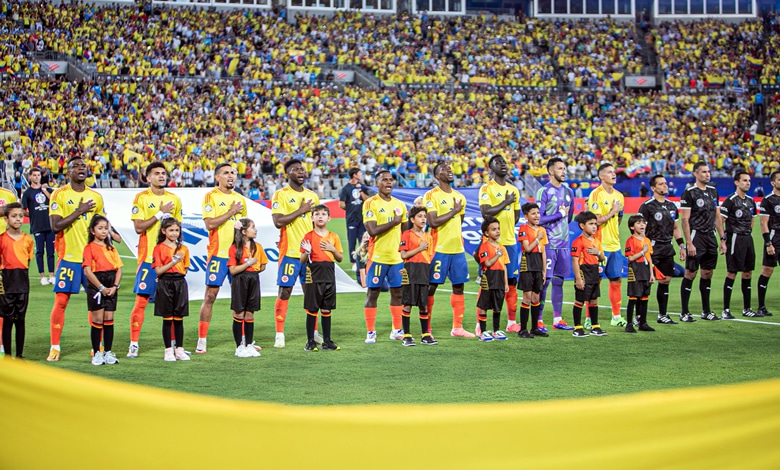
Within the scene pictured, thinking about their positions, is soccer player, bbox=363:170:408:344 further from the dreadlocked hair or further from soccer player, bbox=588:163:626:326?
soccer player, bbox=588:163:626:326

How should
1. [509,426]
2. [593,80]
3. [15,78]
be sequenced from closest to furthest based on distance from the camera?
[509,426] < [15,78] < [593,80]

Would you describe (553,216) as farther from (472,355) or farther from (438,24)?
(438,24)

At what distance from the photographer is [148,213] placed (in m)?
9.09

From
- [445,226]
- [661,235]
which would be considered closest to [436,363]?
[445,226]

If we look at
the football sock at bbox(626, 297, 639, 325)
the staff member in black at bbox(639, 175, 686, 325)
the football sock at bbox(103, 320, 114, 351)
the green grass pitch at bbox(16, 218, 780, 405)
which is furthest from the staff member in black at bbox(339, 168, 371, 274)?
the football sock at bbox(103, 320, 114, 351)

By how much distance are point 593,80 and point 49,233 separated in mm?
36826

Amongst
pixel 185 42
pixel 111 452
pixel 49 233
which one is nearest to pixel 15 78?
pixel 185 42

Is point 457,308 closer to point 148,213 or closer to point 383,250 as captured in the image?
point 383,250

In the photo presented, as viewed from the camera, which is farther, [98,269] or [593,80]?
[593,80]

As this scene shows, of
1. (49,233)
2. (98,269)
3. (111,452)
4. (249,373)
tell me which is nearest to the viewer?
(111,452)

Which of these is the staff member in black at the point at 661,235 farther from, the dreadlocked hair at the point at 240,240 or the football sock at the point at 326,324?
the dreadlocked hair at the point at 240,240

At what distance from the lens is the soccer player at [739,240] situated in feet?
37.7

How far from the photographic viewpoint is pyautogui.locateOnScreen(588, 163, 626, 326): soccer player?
10734 millimetres

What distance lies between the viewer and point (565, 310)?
12211 mm
